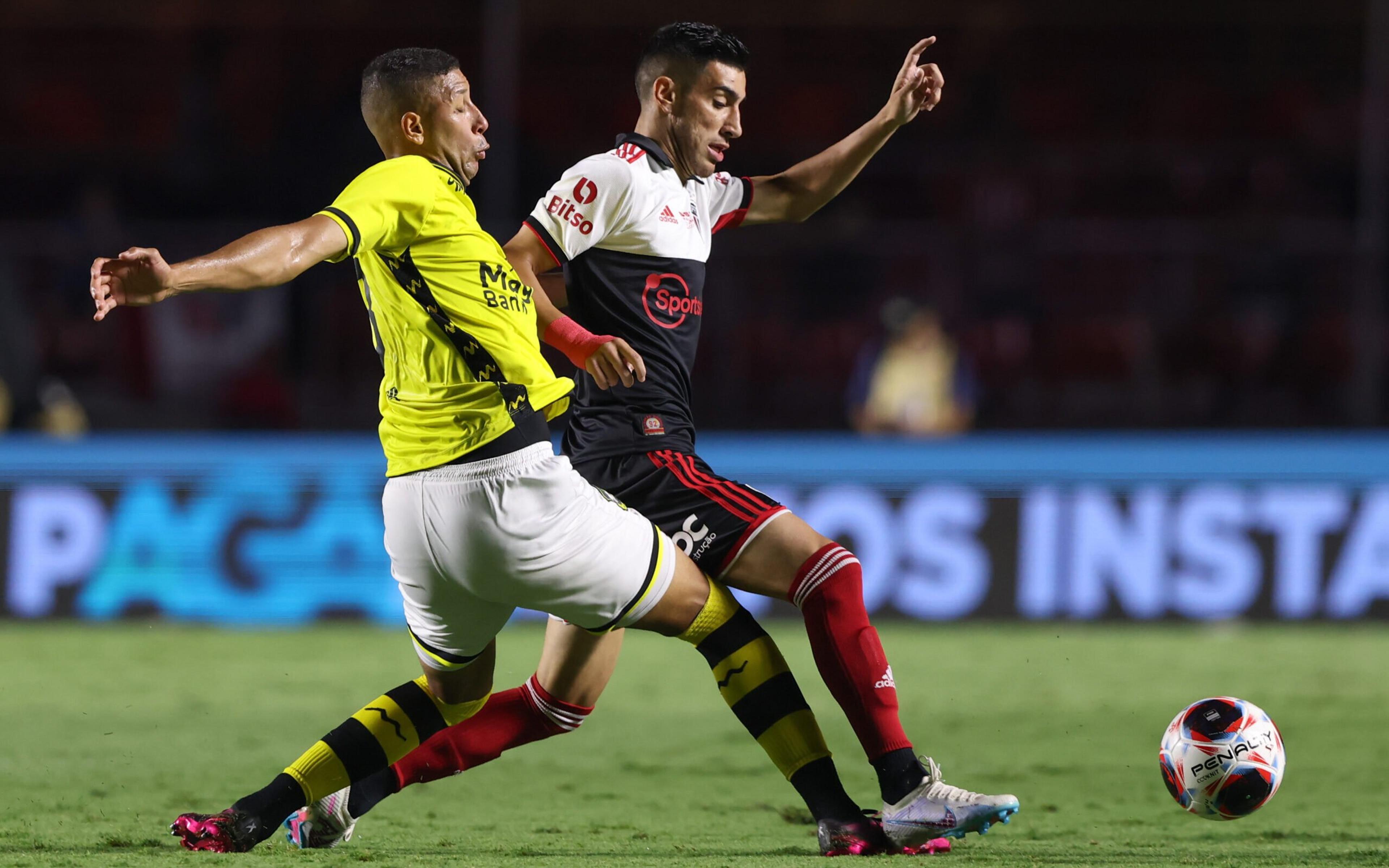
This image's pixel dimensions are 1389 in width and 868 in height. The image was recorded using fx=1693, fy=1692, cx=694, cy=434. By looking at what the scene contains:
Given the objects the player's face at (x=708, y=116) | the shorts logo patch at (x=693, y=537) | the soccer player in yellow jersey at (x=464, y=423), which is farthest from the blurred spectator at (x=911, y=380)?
the soccer player in yellow jersey at (x=464, y=423)

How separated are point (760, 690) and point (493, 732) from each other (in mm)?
777

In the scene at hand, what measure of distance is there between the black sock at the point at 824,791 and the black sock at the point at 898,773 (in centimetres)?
10

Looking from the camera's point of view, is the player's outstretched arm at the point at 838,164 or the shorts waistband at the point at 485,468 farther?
the player's outstretched arm at the point at 838,164

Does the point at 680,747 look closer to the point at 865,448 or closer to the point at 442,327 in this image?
the point at 442,327

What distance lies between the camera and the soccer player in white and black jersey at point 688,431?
3.88 m

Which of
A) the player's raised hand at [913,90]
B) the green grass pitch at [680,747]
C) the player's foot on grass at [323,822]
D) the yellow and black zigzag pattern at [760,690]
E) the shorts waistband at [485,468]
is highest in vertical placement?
the player's raised hand at [913,90]

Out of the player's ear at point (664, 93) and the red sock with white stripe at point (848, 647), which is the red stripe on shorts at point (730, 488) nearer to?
the red sock with white stripe at point (848, 647)

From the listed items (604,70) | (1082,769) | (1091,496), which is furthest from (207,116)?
(1082,769)

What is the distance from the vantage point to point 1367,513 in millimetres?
8594

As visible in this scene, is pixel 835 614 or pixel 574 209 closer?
pixel 835 614

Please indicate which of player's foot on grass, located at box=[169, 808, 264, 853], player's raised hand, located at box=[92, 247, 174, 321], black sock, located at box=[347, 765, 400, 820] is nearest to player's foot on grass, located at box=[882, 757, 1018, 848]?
black sock, located at box=[347, 765, 400, 820]

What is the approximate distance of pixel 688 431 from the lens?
4.22 metres

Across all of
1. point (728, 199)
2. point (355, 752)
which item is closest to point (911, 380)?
point (728, 199)

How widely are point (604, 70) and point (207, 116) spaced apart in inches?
147
